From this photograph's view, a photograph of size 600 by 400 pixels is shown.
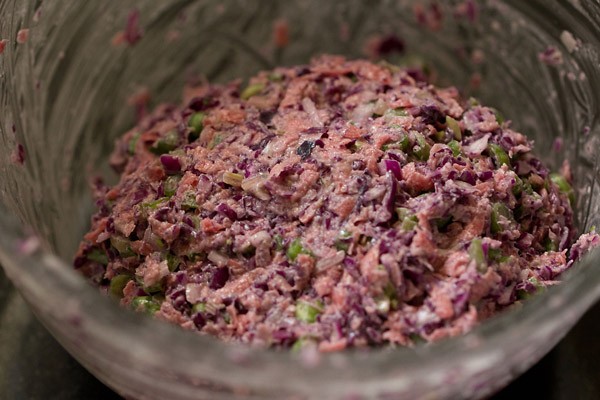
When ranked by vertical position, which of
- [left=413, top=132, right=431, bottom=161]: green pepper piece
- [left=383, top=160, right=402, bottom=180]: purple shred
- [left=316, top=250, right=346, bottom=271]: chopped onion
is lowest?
[left=316, top=250, right=346, bottom=271]: chopped onion

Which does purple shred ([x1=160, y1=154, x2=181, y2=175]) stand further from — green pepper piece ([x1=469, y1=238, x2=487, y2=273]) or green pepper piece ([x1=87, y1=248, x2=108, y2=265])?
green pepper piece ([x1=469, y1=238, x2=487, y2=273])

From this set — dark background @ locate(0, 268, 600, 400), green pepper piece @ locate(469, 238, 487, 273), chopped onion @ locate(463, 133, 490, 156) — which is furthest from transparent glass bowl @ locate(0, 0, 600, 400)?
chopped onion @ locate(463, 133, 490, 156)

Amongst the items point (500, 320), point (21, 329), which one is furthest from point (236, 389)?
point (21, 329)

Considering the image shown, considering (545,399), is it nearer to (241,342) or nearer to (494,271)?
(494,271)

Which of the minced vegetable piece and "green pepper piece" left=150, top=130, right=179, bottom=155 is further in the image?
"green pepper piece" left=150, top=130, right=179, bottom=155

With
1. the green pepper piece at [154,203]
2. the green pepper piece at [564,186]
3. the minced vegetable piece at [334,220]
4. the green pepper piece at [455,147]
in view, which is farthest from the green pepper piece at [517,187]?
the green pepper piece at [154,203]

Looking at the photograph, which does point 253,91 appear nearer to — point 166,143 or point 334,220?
point 166,143
